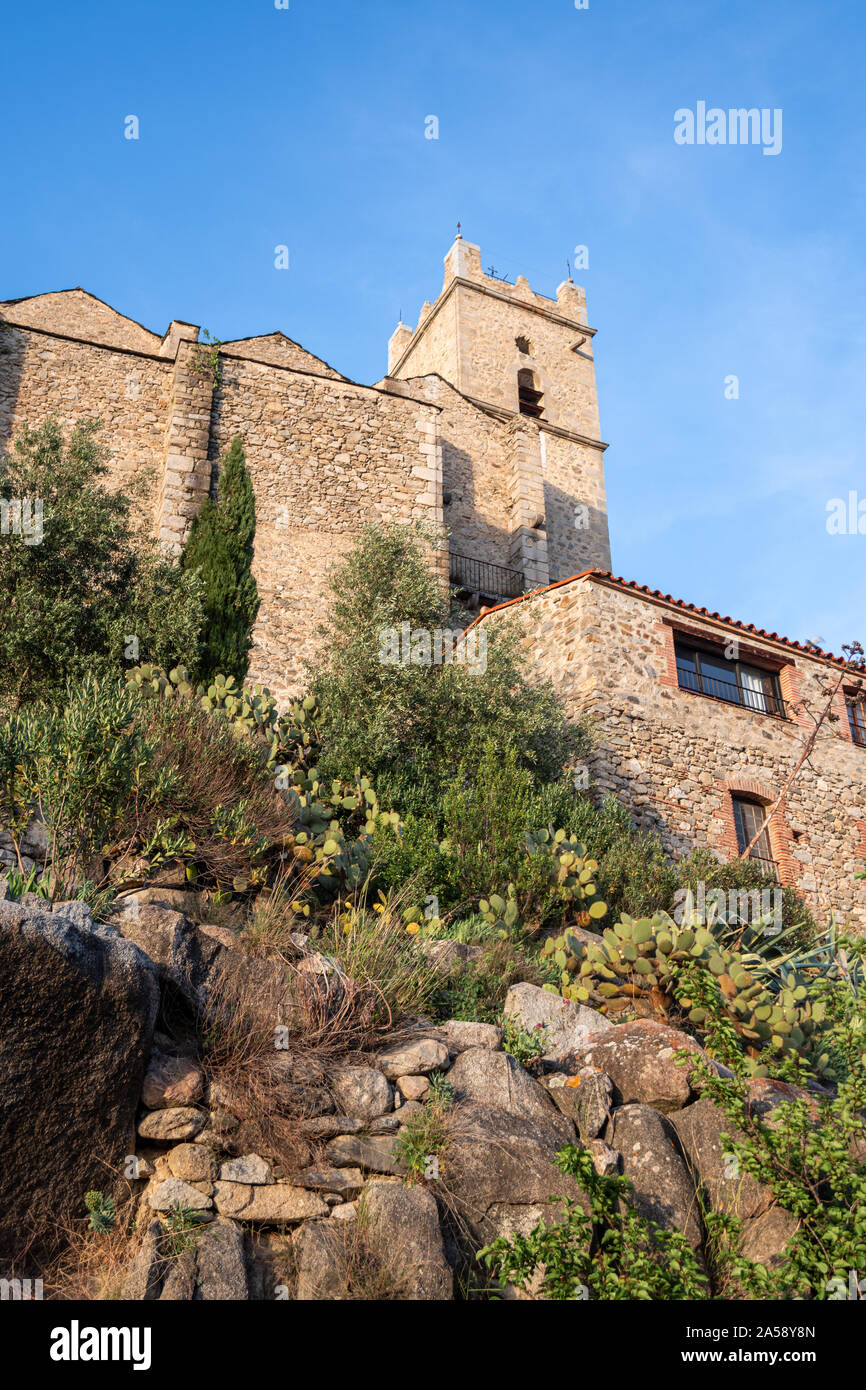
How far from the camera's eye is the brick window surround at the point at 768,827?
46.3 ft

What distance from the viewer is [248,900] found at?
7.54 metres

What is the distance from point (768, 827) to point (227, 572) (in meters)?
8.44

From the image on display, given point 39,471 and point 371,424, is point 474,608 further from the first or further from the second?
point 39,471

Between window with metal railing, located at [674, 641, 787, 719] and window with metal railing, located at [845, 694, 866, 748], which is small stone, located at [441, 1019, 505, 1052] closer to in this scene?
window with metal railing, located at [674, 641, 787, 719]

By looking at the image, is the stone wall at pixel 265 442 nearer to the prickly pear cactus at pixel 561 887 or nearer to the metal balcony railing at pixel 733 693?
the metal balcony railing at pixel 733 693

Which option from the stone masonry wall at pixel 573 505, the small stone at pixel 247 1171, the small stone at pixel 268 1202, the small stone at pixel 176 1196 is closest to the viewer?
the small stone at pixel 176 1196

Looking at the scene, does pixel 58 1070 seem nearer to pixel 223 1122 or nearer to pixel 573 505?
pixel 223 1122

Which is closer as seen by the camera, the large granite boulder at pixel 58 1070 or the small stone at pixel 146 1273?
the small stone at pixel 146 1273

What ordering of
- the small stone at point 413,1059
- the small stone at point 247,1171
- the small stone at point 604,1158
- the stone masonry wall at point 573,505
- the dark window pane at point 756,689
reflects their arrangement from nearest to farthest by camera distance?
the small stone at point 247,1171 < the small stone at point 604,1158 < the small stone at point 413,1059 < the dark window pane at point 756,689 < the stone masonry wall at point 573,505

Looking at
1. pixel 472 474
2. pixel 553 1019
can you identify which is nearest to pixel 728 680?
pixel 553 1019

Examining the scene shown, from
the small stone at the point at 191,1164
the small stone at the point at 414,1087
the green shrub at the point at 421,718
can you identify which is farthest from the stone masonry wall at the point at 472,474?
the small stone at the point at 191,1164

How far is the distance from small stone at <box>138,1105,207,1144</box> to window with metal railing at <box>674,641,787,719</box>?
1123 cm

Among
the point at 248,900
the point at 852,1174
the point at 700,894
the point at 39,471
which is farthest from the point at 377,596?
the point at 852,1174

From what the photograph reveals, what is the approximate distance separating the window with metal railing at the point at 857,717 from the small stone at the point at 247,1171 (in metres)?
14.2
